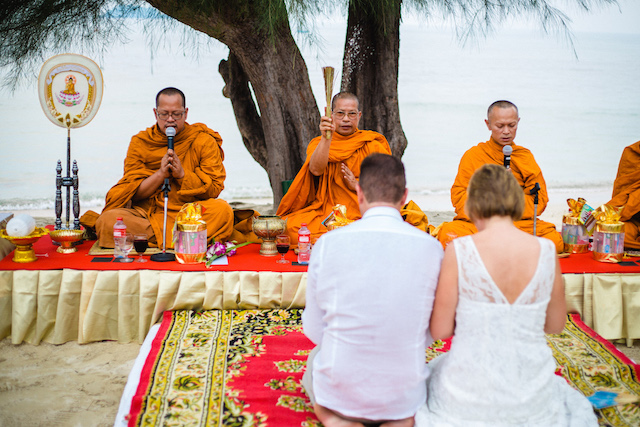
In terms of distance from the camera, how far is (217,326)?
328 centimetres

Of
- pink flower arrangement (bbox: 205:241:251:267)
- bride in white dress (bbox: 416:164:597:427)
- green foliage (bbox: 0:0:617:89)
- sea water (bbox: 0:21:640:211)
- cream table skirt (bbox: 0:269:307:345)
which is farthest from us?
sea water (bbox: 0:21:640:211)

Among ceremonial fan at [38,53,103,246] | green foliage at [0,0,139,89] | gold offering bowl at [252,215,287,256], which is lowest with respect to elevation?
gold offering bowl at [252,215,287,256]

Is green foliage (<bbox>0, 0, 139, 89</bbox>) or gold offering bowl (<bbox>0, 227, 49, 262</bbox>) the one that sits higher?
green foliage (<bbox>0, 0, 139, 89</bbox>)

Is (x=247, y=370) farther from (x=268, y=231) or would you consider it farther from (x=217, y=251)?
(x=268, y=231)

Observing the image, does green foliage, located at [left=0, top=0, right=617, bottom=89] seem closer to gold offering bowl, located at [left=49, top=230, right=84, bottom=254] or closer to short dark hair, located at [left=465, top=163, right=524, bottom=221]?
gold offering bowl, located at [left=49, top=230, right=84, bottom=254]

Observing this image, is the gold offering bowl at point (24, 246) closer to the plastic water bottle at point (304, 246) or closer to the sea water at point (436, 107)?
the plastic water bottle at point (304, 246)

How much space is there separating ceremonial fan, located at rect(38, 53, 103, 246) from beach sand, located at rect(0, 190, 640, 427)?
1099 millimetres

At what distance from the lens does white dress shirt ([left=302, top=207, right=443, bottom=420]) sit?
6.07ft

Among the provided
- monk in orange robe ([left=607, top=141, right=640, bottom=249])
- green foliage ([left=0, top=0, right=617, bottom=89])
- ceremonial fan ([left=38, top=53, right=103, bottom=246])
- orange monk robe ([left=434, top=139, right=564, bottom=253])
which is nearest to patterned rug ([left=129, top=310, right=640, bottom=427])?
orange monk robe ([left=434, top=139, right=564, bottom=253])

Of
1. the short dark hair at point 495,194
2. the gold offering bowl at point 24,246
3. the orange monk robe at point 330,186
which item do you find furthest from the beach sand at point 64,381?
the short dark hair at point 495,194

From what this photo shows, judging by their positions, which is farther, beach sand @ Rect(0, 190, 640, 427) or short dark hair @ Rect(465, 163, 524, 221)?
beach sand @ Rect(0, 190, 640, 427)

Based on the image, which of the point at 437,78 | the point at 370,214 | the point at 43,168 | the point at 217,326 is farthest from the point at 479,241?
the point at 437,78

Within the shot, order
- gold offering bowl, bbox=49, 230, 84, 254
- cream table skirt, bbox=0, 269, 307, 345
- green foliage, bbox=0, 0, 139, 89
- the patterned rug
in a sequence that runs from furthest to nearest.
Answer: green foliage, bbox=0, 0, 139, 89 → gold offering bowl, bbox=49, 230, 84, 254 → cream table skirt, bbox=0, 269, 307, 345 → the patterned rug

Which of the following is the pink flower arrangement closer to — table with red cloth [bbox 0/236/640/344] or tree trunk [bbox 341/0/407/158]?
table with red cloth [bbox 0/236/640/344]
